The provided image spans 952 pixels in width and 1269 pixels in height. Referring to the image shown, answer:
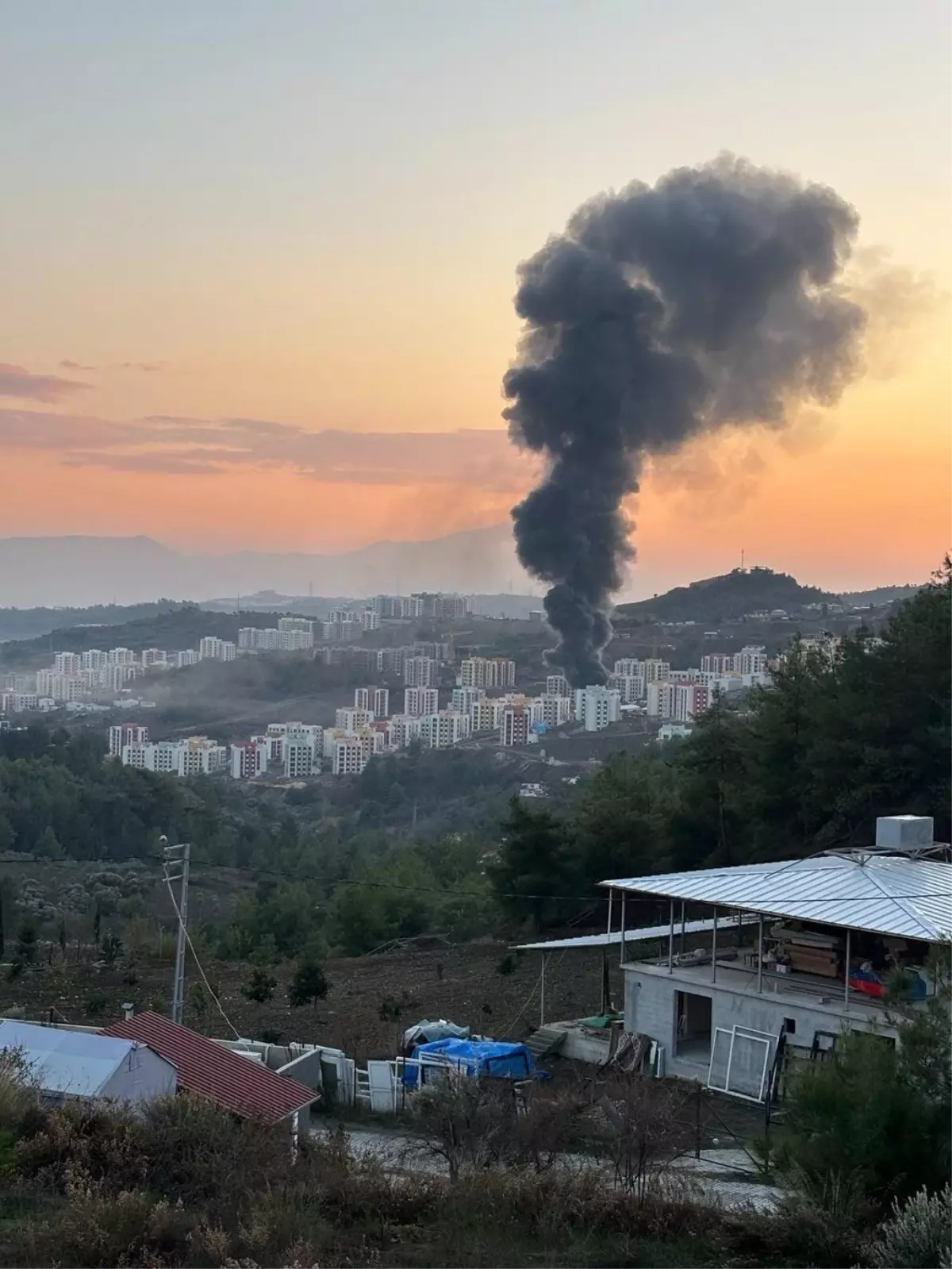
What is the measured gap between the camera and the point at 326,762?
299 ft

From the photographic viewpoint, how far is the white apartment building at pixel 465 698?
349 ft

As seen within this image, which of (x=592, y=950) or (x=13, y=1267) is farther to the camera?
(x=592, y=950)

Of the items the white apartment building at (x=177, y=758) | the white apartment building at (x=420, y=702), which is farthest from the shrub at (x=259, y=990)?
the white apartment building at (x=420, y=702)

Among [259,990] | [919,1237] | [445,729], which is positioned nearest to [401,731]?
[445,729]

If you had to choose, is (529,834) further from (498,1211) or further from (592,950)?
(498,1211)

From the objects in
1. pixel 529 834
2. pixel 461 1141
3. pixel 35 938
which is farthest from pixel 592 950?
pixel 461 1141

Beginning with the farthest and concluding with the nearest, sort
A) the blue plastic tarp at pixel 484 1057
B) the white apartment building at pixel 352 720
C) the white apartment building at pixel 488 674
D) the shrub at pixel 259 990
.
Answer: the white apartment building at pixel 488 674 < the white apartment building at pixel 352 720 < the shrub at pixel 259 990 < the blue plastic tarp at pixel 484 1057

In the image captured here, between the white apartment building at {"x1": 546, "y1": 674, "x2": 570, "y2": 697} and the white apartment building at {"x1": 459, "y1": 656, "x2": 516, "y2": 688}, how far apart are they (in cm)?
860

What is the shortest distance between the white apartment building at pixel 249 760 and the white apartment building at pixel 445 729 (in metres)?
11.3

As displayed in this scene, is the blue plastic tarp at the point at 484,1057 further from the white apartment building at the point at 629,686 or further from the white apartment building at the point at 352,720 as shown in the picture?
the white apartment building at the point at 352,720

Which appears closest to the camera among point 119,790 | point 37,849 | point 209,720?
point 37,849

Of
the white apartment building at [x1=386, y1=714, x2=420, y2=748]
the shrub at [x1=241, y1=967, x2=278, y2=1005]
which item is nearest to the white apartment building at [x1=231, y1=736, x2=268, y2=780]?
the white apartment building at [x1=386, y1=714, x2=420, y2=748]

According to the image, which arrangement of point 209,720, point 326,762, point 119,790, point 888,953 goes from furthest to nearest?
point 209,720
point 326,762
point 119,790
point 888,953

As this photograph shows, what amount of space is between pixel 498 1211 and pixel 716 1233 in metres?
1.03
